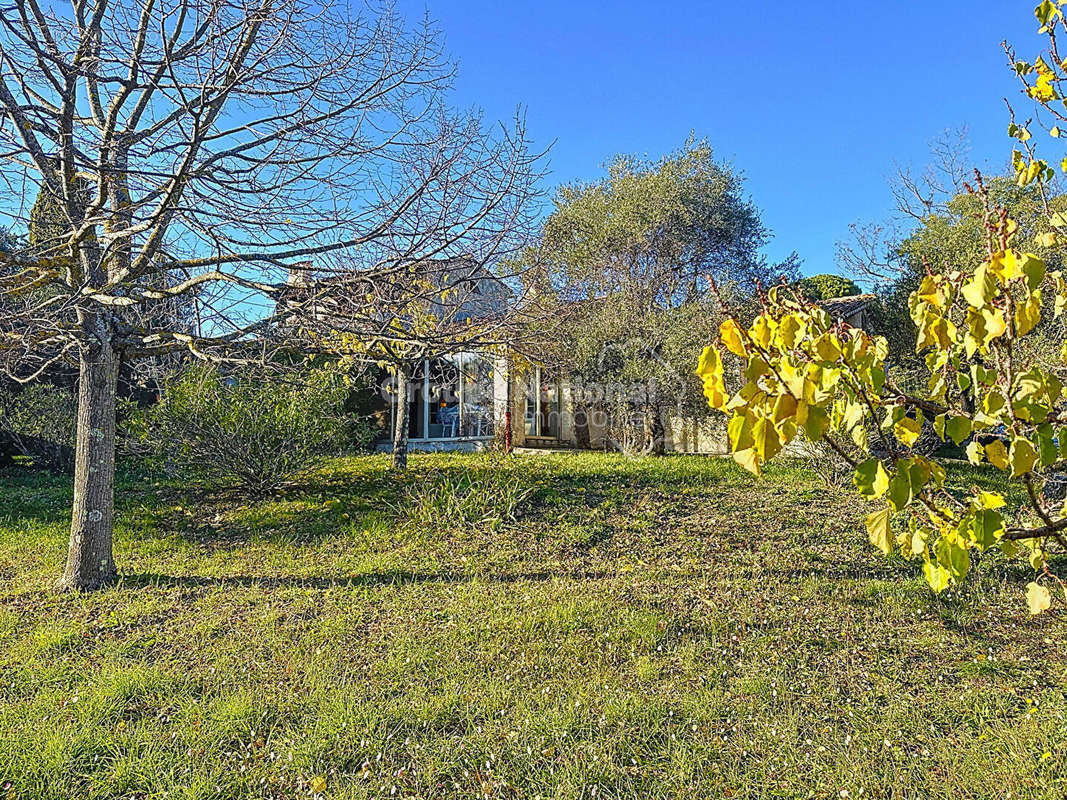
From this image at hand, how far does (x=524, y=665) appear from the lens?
393cm

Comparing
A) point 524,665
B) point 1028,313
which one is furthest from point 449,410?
point 1028,313

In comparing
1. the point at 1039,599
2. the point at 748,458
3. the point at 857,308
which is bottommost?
the point at 1039,599

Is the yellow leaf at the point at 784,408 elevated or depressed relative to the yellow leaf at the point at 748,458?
elevated

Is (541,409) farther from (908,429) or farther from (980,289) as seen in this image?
(980,289)

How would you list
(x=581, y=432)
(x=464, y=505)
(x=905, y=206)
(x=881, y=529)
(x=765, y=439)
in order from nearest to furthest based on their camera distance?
(x=765, y=439) → (x=881, y=529) → (x=464, y=505) → (x=905, y=206) → (x=581, y=432)

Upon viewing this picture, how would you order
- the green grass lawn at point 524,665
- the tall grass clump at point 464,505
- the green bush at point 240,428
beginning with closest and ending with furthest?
1. the green grass lawn at point 524,665
2. the tall grass clump at point 464,505
3. the green bush at point 240,428

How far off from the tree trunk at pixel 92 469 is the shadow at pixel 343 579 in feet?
0.98

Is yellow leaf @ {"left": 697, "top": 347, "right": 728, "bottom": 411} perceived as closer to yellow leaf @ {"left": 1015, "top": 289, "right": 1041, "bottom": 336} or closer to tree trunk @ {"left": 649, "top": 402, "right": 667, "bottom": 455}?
yellow leaf @ {"left": 1015, "top": 289, "right": 1041, "bottom": 336}

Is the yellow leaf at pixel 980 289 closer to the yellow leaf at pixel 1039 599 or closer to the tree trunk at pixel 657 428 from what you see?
the yellow leaf at pixel 1039 599

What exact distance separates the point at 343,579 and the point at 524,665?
2.17 meters

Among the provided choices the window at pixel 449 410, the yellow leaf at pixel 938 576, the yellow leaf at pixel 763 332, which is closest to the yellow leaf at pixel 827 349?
the yellow leaf at pixel 763 332

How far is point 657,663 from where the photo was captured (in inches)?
156

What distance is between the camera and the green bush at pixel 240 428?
7.71 metres

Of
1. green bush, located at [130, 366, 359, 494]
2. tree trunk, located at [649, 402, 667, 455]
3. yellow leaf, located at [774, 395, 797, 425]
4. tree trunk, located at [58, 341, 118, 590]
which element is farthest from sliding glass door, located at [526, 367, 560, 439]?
yellow leaf, located at [774, 395, 797, 425]
